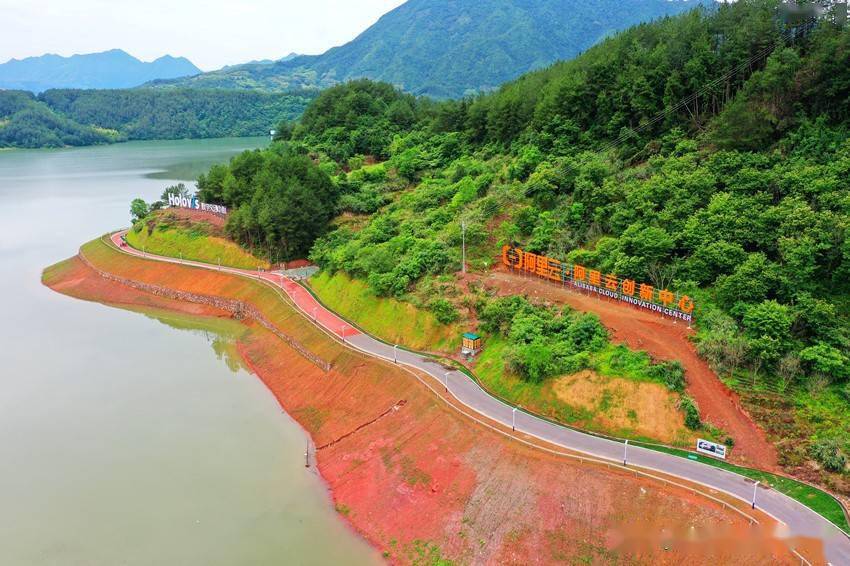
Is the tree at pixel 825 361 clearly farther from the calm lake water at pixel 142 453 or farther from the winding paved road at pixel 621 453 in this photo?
the calm lake water at pixel 142 453

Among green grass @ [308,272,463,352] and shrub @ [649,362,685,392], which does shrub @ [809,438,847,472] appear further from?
green grass @ [308,272,463,352]

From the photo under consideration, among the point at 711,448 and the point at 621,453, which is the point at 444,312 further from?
the point at 711,448

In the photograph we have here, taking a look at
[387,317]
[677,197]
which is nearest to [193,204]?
[387,317]

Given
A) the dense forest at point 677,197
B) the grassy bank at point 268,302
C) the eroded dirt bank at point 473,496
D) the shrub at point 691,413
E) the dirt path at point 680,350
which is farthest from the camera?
the dense forest at point 677,197

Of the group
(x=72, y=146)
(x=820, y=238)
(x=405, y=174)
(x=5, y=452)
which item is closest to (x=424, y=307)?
(x=820, y=238)

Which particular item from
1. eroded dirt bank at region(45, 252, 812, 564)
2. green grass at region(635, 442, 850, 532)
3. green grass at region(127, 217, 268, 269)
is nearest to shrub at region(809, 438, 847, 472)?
green grass at region(635, 442, 850, 532)

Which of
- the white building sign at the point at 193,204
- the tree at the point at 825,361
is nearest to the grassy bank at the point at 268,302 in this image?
the tree at the point at 825,361

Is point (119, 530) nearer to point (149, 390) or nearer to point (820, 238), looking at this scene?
point (149, 390)
